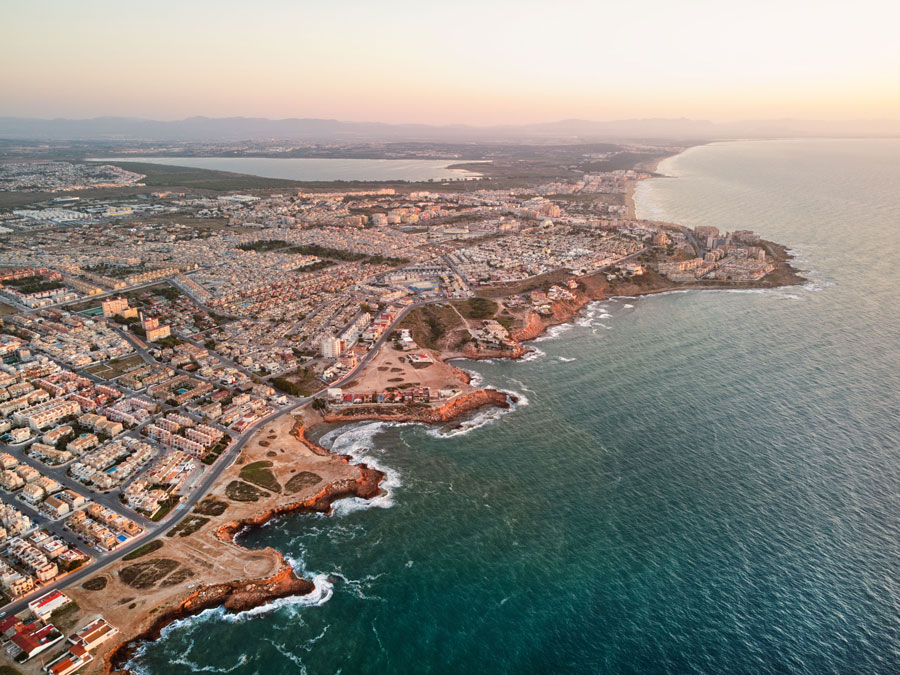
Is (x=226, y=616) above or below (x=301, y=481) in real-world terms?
below

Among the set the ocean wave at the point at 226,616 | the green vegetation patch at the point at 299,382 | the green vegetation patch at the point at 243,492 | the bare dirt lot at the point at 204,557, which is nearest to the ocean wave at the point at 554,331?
the green vegetation patch at the point at 299,382

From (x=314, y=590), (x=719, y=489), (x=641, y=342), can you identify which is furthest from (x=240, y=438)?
(x=641, y=342)

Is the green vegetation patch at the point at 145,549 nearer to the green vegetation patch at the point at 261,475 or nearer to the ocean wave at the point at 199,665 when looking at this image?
the green vegetation patch at the point at 261,475

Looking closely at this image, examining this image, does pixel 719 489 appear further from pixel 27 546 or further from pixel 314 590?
pixel 27 546

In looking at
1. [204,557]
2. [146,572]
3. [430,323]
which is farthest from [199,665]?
[430,323]

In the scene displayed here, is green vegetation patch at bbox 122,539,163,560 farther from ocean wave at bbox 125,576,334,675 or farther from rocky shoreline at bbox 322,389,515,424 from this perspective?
rocky shoreline at bbox 322,389,515,424

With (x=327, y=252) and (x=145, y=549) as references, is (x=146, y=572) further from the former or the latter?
(x=327, y=252)
